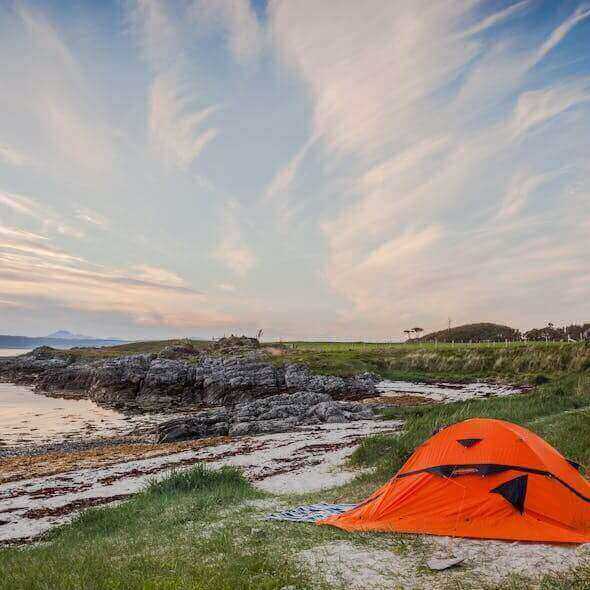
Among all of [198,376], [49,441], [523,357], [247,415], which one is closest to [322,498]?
[247,415]

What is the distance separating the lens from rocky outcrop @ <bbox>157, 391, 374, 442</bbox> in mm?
28109

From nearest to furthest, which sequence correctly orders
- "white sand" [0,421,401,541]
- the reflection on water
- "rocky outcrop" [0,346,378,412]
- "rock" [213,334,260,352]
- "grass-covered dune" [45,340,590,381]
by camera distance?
"white sand" [0,421,401,541] < the reflection on water < "rocky outcrop" [0,346,378,412] < "grass-covered dune" [45,340,590,381] < "rock" [213,334,260,352]

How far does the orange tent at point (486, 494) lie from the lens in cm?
773

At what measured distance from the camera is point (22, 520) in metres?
13.7

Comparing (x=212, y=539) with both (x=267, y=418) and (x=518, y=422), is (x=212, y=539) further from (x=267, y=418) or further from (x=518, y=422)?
(x=267, y=418)

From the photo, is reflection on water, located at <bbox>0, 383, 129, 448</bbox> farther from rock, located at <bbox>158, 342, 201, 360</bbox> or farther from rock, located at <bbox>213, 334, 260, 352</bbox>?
rock, located at <bbox>213, 334, 260, 352</bbox>

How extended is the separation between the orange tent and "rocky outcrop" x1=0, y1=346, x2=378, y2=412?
106 feet

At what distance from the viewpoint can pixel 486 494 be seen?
8.36m

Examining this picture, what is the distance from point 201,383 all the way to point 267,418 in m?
20.9

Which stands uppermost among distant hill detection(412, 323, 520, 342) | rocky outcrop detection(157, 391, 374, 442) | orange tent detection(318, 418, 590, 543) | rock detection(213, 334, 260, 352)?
distant hill detection(412, 323, 520, 342)

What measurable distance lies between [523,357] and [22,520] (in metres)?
53.9

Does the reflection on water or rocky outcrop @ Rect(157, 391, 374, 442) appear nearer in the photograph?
rocky outcrop @ Rect(157, 391, 374, 442)

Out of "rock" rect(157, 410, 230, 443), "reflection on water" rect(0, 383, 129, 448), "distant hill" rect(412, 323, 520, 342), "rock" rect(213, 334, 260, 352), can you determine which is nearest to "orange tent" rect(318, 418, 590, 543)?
"rock" rect(157, 410, 230, 443)

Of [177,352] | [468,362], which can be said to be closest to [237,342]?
[177,352]
